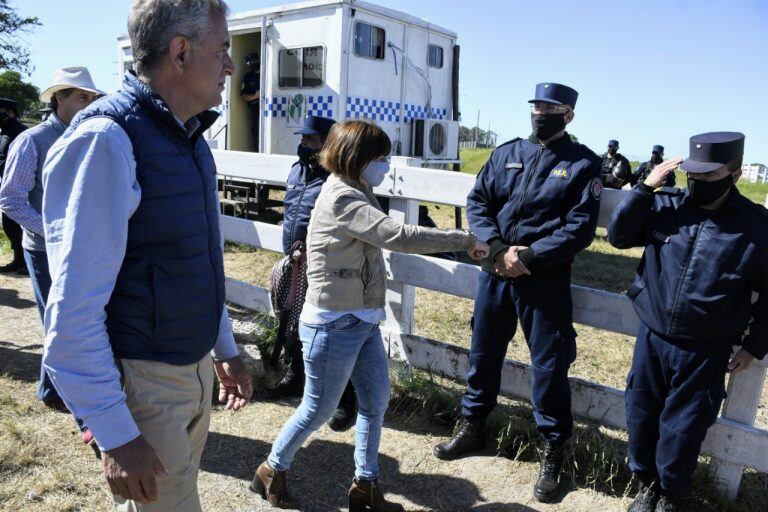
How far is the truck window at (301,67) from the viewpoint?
8914 millimetres

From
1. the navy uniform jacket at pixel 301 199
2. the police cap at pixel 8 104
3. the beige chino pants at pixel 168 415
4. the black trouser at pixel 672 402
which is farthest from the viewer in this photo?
the police cap at pixel 8 104

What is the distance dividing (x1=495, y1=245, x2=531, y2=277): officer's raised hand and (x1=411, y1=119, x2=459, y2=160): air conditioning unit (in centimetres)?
723

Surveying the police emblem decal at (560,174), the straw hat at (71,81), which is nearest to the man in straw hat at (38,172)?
the straw hat at (71,81)

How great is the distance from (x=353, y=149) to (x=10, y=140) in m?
5.90

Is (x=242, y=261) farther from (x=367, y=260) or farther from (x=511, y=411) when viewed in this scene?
(x=367, y=260)

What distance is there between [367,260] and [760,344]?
1.65m

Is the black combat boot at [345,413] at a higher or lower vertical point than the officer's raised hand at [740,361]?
lower

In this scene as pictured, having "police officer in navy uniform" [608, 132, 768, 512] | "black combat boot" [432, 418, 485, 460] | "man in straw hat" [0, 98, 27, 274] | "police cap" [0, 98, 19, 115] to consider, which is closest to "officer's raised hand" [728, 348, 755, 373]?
"police officer in navy uniform" [608, 132, 768, 512]

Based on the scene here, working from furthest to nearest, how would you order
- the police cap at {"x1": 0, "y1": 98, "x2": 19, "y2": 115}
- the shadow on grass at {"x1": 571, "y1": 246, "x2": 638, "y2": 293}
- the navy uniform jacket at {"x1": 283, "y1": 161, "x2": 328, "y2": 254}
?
the shadow on grass at {"x1": 571, "y1": 246, "x2": 638, "y2": 293} < the police cap at {"x1": 0, "y1": 98, "x2": 19, "y2": 115} < the navy uniform jacket at {"x1": 283, "y1": 161, "x2": 328, "y2": 254}

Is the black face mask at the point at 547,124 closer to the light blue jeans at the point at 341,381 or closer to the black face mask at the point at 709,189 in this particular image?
the black face mask at the point at 709,189

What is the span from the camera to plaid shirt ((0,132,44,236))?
3350 millimetres

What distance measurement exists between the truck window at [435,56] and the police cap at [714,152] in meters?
8.22

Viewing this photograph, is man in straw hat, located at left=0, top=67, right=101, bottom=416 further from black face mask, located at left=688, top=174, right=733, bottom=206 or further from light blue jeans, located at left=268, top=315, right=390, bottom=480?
black face mask, located at left=688, top=174, right=733, bottom=206

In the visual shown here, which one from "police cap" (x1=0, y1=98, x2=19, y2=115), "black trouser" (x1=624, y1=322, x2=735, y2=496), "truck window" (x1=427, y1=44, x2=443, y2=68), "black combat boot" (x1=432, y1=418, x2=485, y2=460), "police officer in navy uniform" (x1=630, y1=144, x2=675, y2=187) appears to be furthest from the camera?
"police officer in navy uniform" (x1=630, y1=144, x2=675, y2=187)
